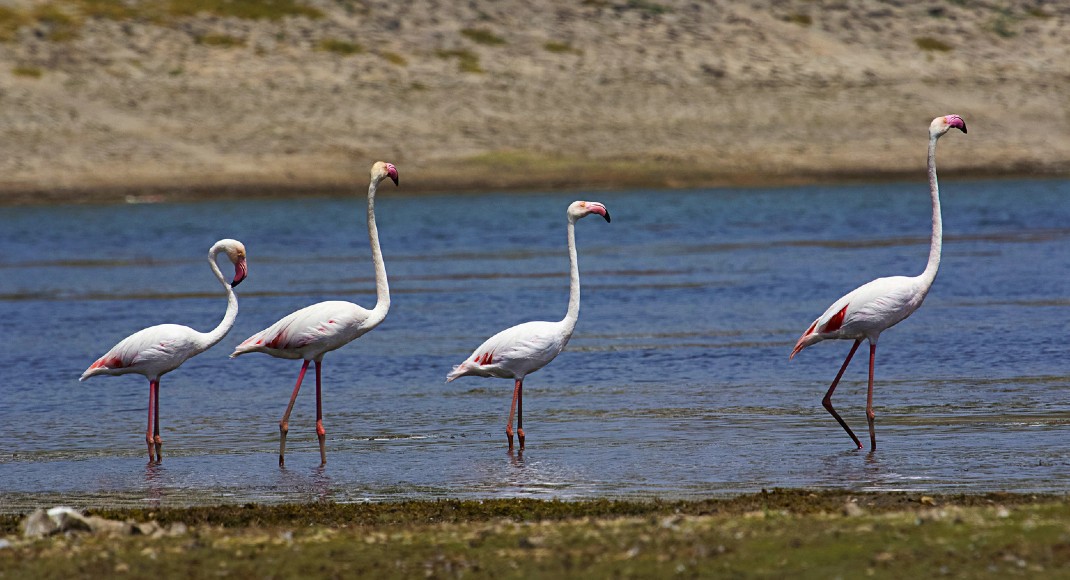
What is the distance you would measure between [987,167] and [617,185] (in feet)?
30.8

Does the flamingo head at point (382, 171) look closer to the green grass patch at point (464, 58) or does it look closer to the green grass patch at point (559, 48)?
the green grass patch at point (464, 58)

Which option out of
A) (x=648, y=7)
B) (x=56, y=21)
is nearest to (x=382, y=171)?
(x=56, y=21)

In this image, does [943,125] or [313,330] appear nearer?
[313,330]

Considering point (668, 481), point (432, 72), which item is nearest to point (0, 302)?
point (668, 481)

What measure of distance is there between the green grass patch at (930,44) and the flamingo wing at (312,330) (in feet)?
113

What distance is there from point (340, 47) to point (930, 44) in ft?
55.2

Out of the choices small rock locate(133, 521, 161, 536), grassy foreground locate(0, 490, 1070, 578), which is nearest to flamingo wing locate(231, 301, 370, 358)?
grassy foreground locate(0, 490, 1070, 578)

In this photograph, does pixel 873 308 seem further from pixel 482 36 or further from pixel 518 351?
pixel 482 36

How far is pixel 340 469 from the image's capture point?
947 cm

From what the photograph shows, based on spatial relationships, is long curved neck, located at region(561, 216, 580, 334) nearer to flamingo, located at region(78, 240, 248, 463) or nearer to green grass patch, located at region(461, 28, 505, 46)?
flamingo, located at region(78, 240, 248, 463)

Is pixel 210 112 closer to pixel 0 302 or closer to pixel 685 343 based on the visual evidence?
pixel 0 302

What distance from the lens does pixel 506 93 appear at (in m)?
37.8

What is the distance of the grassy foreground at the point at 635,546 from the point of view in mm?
5883

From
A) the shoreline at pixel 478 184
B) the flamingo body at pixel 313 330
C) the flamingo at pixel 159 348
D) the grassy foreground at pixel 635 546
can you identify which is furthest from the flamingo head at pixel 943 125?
the shoreline at pixel 478 184
